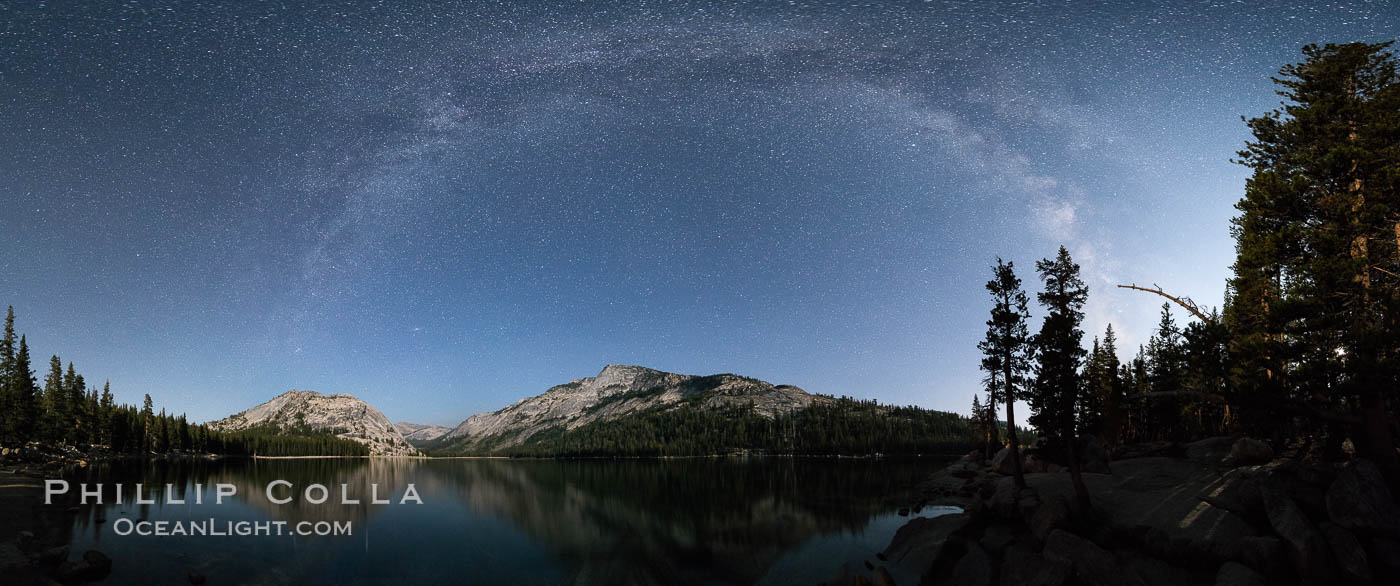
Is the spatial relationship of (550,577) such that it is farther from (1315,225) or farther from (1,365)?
(1,365)

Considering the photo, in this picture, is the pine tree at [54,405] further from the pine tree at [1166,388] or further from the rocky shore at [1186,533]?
the pine tree at [1166,388]

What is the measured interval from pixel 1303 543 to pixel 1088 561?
6323 mm

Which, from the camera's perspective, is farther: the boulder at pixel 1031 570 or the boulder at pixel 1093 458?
the boulder at pixel 1093 458

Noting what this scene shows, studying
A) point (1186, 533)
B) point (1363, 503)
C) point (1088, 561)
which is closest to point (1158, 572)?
point (1186, 533)

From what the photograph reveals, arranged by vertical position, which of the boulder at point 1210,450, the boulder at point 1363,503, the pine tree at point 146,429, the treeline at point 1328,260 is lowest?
the pine tree at point 146,429

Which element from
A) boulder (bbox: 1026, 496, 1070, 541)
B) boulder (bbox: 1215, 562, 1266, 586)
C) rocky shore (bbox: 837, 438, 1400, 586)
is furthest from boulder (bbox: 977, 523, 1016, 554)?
boulder (bbox: 1215, 562, 1266, 586)

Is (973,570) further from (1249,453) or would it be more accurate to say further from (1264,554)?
(1249,453)

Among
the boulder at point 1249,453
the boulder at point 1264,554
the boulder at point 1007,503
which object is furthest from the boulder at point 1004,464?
the boulder at point 1264,554

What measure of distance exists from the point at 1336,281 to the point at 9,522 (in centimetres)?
7514

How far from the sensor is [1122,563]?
21.7 meters

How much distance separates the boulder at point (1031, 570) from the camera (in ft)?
67.2

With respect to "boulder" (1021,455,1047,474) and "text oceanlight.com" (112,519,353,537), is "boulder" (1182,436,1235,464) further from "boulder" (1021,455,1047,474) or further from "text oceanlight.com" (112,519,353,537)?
"text oceanlight.com" (112,519,353,537)

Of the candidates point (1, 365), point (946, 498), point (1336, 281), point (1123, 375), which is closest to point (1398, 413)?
point (1336, 281)

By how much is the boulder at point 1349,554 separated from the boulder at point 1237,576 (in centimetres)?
254
